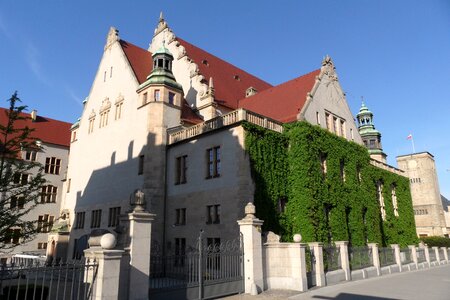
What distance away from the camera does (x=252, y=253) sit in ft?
51.0

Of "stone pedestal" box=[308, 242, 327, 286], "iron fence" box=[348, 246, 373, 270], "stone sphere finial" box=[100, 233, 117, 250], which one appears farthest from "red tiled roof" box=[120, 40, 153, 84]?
"stone sphere finial" box=[100, 233, 117, 250]

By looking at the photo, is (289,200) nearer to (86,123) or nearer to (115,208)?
(115,208)

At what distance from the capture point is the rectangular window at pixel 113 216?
28327 millimetres

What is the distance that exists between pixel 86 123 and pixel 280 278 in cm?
2825

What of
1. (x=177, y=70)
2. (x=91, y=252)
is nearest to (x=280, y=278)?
(x=91, y=252)

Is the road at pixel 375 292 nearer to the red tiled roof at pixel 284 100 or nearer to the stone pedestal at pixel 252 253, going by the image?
the stone pedestal at pixel 252 253

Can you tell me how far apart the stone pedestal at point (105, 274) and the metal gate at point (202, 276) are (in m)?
2.36

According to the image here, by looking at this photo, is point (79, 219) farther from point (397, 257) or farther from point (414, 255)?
point (414, 255)

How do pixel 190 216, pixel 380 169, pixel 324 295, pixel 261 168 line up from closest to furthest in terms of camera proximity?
pixel 324 295, pixel 261 168, pixel 190 216, pixel 380 169

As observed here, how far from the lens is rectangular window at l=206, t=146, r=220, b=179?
888 inches

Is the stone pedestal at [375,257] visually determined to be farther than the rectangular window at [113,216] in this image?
No

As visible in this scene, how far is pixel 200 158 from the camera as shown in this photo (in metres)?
23.6

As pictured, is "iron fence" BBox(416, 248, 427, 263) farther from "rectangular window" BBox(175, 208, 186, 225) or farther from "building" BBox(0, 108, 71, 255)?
"building" BBox(0, 108, 71, 255)

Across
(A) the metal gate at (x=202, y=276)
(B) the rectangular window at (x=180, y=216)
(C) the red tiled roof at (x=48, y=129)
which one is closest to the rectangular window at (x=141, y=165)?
(B) the rectangular window at (x=180, y=216)
